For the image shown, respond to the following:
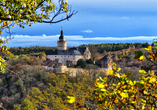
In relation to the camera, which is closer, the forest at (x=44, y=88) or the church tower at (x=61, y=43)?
the forest at (x=44, y=88)

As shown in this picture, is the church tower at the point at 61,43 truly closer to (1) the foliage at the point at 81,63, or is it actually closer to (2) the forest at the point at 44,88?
(1) the foliage at the point at 81,63

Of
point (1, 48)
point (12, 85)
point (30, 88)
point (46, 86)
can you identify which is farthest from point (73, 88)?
point (1, 48)

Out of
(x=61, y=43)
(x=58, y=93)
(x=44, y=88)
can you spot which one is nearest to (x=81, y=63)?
(x=61, y=43)

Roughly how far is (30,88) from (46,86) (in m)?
3.08

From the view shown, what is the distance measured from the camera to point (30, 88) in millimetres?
39281

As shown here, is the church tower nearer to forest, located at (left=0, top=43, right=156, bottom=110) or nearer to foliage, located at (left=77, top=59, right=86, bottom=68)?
foliage, located at (left=77, top=59, right=86, bottom=68)

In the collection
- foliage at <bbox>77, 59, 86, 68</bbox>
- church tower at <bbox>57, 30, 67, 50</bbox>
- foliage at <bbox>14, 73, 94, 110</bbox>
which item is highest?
church tower at <bbox>57, 30, 67, 50</bbox>

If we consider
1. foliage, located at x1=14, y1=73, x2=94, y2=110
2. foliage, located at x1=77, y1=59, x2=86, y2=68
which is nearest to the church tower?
foliage, located at x1=77, y1=59, x2=86, y2=68

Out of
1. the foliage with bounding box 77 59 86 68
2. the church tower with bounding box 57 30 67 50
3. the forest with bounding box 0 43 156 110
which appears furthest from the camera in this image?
the church tower with bounding box 57 30 67 50

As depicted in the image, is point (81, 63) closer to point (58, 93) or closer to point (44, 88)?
point (58, 93)

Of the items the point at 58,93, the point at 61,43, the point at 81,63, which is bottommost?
the point at 58,93

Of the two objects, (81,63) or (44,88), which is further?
(44,88)

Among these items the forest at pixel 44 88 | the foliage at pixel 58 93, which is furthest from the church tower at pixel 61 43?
the foliage at pixel 58 93

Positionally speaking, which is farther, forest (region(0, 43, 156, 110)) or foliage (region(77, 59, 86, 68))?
foliage (region(77, 59, 86, 68))
